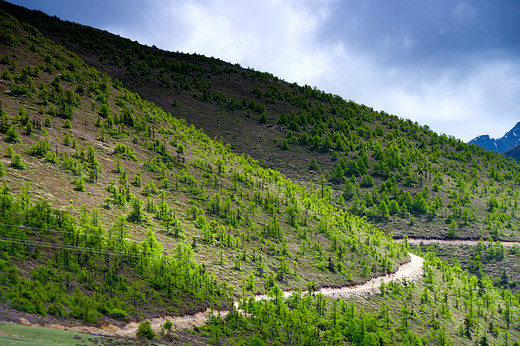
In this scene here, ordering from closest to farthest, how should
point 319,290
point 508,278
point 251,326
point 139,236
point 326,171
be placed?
point 251,326, point 139,236, point 319,290, point 508,278, point 326,171

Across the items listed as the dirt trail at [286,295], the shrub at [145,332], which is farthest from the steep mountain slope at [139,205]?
the shrub at [145,332]

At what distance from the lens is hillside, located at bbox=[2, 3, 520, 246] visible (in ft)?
254

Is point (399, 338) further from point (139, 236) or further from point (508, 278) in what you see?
point (508, 278)

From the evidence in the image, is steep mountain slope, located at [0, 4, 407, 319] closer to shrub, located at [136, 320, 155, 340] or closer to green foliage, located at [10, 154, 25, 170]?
green foliage, located at [10, 154, 25, 170]

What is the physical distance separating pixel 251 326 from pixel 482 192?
7530 cm

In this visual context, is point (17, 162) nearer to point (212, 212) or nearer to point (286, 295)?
point (212, 212)

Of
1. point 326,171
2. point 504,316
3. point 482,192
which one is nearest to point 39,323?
point 504,316

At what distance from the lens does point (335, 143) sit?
95000 millimetres

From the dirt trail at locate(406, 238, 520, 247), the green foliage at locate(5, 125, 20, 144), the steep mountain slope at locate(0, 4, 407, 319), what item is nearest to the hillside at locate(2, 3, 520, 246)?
the dirt trail at locate(406, 238, 520, 247)

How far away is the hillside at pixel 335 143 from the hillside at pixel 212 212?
1.64 feet

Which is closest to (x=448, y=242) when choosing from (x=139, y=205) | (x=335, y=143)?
(x=335, y=143)

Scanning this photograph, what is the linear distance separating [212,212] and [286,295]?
47.0 feet

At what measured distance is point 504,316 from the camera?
4819cm

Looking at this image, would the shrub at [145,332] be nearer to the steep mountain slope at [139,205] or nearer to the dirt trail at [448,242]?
the steep mountain slope at [139,205]
